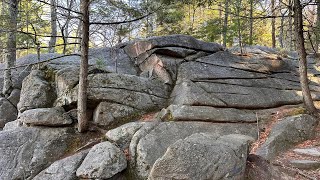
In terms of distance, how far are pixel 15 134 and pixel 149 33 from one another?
13.7 metres

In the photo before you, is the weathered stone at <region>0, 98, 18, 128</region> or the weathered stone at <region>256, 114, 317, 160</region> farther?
the weathered stone at <region>0, 98, 18, 128</region>

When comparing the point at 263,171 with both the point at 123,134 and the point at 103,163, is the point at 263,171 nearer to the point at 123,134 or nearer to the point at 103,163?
the point at 103,163

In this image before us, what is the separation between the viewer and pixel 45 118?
8.11 metres

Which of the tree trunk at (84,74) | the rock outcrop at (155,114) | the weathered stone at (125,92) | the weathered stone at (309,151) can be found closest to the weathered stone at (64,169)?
the rock outcrop at (155,114)

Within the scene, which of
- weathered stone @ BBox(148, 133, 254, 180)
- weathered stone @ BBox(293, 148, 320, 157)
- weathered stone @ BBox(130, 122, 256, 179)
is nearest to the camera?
weathered stone @ BBox(148, 133, 254, 180)

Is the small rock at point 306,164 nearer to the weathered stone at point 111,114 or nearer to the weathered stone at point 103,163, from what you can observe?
the weathered stone at point 103,163

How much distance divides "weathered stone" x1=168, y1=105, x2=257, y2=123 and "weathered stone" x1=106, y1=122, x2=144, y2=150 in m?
1.35

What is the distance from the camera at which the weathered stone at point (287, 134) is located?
7.28 metres

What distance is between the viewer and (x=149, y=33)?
A: 1961 cm

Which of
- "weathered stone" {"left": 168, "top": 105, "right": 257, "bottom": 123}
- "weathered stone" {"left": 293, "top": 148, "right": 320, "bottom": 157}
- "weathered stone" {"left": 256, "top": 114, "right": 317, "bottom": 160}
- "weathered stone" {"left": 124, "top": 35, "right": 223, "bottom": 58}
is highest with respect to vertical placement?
"weathered stone" {"left": 124, "top": 35, "right": 223, "bottom": 58}

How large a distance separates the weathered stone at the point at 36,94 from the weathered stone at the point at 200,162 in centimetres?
583

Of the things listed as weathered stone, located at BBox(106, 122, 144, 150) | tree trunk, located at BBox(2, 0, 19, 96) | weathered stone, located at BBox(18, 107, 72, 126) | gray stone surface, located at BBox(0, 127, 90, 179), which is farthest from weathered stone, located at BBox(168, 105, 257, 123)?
tree trunk, located at BBox(2, 0, 19, 96)

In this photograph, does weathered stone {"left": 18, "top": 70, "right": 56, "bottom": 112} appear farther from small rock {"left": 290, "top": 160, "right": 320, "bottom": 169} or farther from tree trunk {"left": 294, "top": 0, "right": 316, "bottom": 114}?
tree trunk {"left": 294, "top": 0, "right": 316, "bottom": 114}

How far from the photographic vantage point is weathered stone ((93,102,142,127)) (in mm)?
8648
